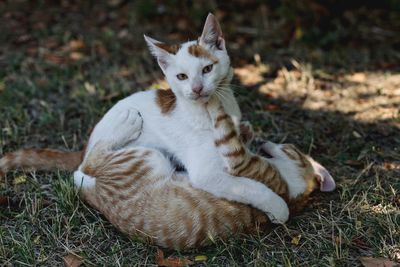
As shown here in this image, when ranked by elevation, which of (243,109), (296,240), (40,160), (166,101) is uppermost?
(166,101)

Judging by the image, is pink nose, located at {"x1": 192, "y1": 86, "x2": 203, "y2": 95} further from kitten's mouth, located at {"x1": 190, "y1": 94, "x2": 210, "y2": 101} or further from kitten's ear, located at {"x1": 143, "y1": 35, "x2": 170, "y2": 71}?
kitten's ear, located at {"x1": 143, "y1": 35, "x2": 170, "y2": 71}

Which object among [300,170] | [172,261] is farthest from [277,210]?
[172,261]

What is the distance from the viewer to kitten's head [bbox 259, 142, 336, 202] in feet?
11.0

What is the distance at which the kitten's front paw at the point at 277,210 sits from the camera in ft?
9.96

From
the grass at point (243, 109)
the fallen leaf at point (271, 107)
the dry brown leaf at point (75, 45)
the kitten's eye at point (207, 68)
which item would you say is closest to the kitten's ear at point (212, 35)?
the kitten's eye at point (207, 68)

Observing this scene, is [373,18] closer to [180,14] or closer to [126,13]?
[180,14]

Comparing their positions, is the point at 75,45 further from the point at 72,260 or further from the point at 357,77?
the point at 72,260

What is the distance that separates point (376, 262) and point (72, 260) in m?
1.69

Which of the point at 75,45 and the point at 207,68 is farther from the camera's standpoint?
the point at 75,45

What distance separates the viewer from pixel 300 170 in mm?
3391

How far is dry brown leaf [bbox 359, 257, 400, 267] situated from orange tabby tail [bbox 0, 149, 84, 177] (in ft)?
6.63

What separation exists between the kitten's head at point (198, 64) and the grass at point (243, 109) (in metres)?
0.92

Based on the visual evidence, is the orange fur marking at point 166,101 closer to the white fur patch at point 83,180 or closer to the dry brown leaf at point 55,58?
the white fur patch at point 83,180

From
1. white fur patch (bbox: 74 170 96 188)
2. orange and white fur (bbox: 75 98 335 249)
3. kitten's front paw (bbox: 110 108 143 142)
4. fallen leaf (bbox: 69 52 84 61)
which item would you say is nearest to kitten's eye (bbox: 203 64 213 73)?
orange and white fur (bbox: 75 98 335 249)
